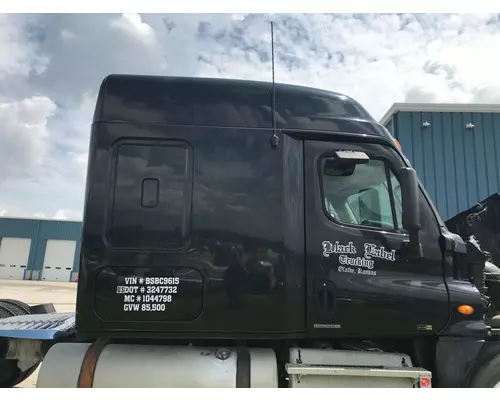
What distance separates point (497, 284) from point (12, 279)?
126ft

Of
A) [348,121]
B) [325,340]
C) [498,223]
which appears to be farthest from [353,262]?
[498,223]

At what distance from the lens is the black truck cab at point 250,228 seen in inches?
120

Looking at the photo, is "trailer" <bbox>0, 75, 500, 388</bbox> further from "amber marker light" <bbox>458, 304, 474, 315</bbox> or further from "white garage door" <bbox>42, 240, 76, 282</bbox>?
"white garage door" <bbox>42, 240, 76, 282</bbox>

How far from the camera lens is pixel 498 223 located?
488 centimetres

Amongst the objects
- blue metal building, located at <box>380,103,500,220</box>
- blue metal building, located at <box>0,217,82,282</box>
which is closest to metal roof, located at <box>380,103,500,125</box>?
blue metal building, located at <box>380,103,500,220</box>

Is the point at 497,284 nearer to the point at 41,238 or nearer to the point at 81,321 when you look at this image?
the point at 81,321

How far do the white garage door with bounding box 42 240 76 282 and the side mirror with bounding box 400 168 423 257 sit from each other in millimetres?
36534

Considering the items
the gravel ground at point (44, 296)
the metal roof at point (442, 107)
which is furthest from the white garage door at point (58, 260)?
the metal roof at point (442, 107)

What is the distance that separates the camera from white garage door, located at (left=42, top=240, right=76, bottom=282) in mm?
35469

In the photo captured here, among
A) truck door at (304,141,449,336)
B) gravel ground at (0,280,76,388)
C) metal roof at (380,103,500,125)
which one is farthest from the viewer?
gravel ground at (0,280,76,388)

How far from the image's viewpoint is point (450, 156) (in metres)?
9.95

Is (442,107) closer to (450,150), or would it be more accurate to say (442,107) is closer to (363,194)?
(450,150)
